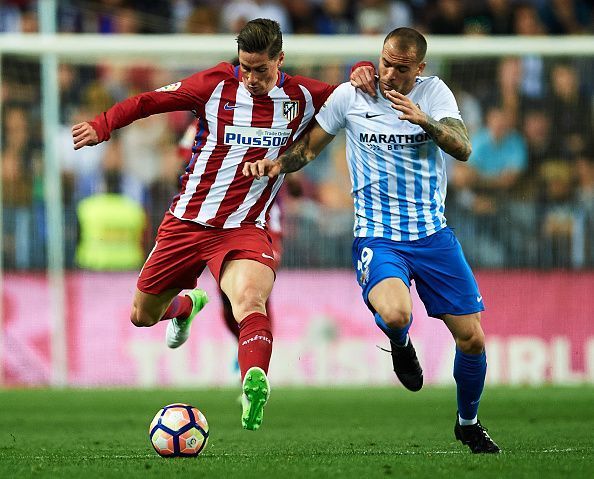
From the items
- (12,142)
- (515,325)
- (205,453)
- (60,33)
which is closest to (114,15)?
(60,33)

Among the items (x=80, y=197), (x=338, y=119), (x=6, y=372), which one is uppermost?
(x=338, y=119)

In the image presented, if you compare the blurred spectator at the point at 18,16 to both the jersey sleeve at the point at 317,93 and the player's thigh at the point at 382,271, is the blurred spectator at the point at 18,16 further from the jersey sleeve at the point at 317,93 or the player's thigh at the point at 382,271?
the player's thigh at the point at 382,271

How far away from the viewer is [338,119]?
802cm

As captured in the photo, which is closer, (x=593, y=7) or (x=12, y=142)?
(x=12, y=142)

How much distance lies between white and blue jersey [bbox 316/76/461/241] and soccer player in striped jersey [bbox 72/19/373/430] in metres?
0.24

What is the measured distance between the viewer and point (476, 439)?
7574mm

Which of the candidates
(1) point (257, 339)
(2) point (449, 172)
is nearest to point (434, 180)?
(1) point (257, 339)

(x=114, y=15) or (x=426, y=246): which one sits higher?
(x=114, y=15)

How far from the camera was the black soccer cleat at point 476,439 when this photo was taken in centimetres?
748

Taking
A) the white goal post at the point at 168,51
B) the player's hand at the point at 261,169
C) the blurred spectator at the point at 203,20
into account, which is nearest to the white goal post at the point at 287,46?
the white goal post at the point at 168,51

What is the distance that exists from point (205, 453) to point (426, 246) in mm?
1794

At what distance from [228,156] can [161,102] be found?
578 millimetres

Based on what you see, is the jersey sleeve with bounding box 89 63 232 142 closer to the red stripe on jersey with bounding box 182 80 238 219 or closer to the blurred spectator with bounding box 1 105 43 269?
the red stripe on jersey with bounding box 182 80 238 219

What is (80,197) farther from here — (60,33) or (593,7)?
(593,7)
